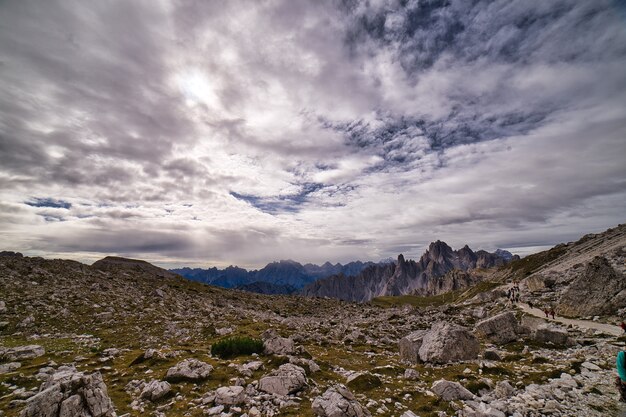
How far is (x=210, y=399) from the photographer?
1484 cm

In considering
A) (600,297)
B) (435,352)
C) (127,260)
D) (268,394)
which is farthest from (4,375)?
(127,260)

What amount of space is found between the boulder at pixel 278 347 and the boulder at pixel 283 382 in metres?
7.53

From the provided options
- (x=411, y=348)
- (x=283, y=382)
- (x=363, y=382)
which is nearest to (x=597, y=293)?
(x=411, y=348)

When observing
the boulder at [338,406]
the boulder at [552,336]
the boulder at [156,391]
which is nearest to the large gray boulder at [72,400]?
the boulder at [156,391]

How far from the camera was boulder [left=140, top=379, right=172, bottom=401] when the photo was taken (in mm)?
15219

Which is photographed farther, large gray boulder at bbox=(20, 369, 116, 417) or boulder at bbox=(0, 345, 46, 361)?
boulder at bbox=(0, 345, 46, 361)

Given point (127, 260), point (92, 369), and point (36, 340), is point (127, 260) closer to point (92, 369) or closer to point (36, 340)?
point (36, 340)

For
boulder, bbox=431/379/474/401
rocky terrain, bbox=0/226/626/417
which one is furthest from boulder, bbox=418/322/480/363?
boulder, bbox=431/379/474/401

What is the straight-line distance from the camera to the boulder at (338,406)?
1326 centimetres

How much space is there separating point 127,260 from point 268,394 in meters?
171

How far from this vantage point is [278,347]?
1009 inches

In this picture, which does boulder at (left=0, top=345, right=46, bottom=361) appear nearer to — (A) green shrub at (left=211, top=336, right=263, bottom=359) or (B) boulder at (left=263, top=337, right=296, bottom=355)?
(A) green shrub at (left=211, top=336, right=263, bottom=359)

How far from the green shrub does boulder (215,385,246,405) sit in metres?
10.1

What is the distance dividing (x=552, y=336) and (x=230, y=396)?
115ft
